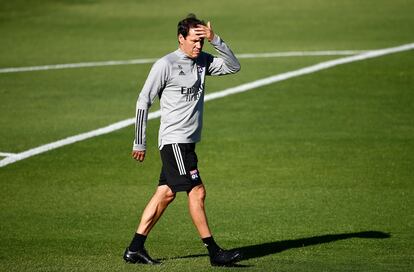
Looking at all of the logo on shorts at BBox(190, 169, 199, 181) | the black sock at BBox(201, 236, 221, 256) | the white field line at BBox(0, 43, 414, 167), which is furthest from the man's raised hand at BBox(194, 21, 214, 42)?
the white field line at BBox(0, 43, 414, 167)

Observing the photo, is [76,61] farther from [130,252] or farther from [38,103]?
[130,252]

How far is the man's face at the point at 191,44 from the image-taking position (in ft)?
34.5

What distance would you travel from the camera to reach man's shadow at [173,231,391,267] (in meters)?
11.4

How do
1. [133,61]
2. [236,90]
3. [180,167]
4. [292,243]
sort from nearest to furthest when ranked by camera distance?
[180,167] < [292,243] < [236,90] < [133,61]

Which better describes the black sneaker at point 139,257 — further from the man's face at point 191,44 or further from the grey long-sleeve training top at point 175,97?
the man's face at point 191,44

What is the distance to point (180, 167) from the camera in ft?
34.8

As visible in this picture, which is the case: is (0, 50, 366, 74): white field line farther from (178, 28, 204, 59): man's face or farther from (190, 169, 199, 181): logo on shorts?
(190, 169, 199, 181): logo on shorts

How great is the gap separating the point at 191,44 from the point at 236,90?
1095 cm

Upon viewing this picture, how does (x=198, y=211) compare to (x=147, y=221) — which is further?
(x=147, y=221)

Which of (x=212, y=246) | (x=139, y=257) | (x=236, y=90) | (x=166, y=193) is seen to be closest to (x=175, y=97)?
(x=166, y=193)

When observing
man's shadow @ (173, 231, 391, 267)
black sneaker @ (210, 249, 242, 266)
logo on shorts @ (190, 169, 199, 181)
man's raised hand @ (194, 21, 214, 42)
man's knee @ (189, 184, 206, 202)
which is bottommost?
man's shadow @ (173, 231, 391, 267)

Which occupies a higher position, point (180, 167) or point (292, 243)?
point (180, 167)

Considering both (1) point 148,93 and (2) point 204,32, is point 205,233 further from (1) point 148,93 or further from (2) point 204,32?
(2) point 204,32

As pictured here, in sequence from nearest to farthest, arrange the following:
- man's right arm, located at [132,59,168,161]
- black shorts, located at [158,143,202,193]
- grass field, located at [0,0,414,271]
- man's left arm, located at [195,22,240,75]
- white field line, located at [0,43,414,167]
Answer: man's right arm, located at [132,59,168,161], black shorts, located at [158,143,202,193], man's left arm, located at [195,22,240,75], grass field, located at [0,0,414,271], white field line, located at [0,43,414,167]
